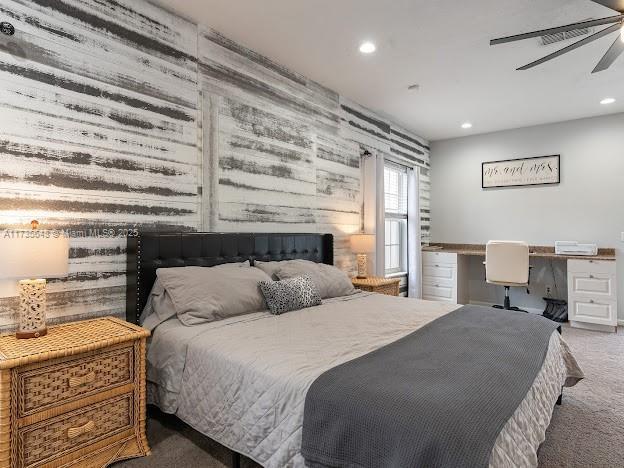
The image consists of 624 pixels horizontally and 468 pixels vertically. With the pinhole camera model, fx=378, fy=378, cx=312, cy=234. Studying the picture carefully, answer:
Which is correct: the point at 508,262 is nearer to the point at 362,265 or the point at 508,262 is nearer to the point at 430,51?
the point at 362,265

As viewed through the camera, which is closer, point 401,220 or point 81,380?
point 81,380

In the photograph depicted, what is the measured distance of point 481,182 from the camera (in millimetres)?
5789

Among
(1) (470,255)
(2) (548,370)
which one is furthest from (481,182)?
(2) (548,370)

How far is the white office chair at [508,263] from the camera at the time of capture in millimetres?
4523

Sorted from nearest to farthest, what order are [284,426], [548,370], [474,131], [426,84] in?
[284,426] < [548,370] < [426,84] < [474,131]

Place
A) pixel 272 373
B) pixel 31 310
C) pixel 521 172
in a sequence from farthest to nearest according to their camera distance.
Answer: pixel 521 172, pixel 31 310, pixel 272 373

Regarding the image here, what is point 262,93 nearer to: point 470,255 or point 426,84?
point 426,84

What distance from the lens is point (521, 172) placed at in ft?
17.9

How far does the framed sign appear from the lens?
17.1 feet

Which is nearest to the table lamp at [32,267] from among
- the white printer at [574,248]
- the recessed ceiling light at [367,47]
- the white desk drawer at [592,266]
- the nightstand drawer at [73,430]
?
the nightstand drawer at [73,430]

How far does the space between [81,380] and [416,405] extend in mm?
1464

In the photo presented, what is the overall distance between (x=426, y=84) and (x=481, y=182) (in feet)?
8.15

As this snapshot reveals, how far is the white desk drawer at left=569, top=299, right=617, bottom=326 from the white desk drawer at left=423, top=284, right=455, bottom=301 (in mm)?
1453

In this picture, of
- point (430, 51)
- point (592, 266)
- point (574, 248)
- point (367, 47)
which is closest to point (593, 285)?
point (592, 266)
